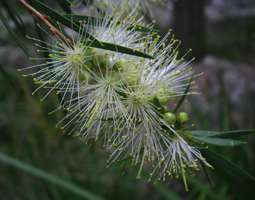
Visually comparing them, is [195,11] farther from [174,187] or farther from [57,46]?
[57,46]

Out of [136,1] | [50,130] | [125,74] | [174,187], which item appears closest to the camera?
[125,74]

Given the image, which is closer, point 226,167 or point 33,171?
point 226,167

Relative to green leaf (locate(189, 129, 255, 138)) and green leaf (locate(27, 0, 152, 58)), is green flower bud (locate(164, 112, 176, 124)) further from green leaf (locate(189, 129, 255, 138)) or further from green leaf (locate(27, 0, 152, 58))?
green leaf (locate(27, 0, 152, 58))

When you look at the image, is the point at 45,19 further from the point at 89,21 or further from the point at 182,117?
the point at 182,117

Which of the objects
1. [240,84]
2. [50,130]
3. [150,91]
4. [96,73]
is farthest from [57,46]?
[240,84]

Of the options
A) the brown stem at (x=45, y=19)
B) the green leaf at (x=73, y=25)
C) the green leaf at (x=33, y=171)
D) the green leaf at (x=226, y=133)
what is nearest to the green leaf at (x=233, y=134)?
the green leaf at (x=226, y=133)

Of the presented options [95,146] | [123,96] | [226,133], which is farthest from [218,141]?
[95,146]
